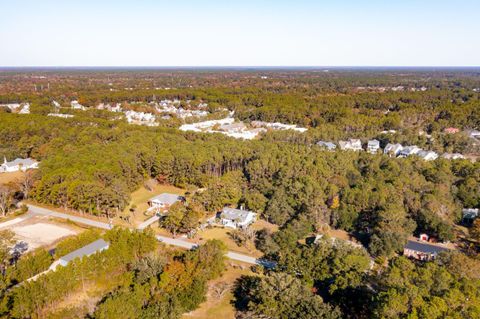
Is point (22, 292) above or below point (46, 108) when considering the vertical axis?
below

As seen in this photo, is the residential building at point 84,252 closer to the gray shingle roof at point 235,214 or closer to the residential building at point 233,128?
the gray shingle roof at point 235,214

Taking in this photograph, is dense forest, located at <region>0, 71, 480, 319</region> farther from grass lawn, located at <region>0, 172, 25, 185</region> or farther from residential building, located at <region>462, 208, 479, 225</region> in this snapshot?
grass lawn, located at <region>0, 172, 25, 185</region>

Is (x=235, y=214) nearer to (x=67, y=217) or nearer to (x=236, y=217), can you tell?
(x=236, y=217)

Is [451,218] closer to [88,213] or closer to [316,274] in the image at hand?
[316,274]

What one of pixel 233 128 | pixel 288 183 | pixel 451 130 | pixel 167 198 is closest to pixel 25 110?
pixel 233 128

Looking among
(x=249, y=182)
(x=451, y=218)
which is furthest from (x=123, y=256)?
(x=451, y=218)

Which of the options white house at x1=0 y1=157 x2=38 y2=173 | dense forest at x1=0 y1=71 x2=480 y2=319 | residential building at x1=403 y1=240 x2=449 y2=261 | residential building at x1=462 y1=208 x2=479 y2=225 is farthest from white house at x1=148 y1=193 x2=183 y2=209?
residential building at x1=462 y1=208 x2=479 y2=225

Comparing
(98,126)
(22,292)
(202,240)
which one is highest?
(98,126)
